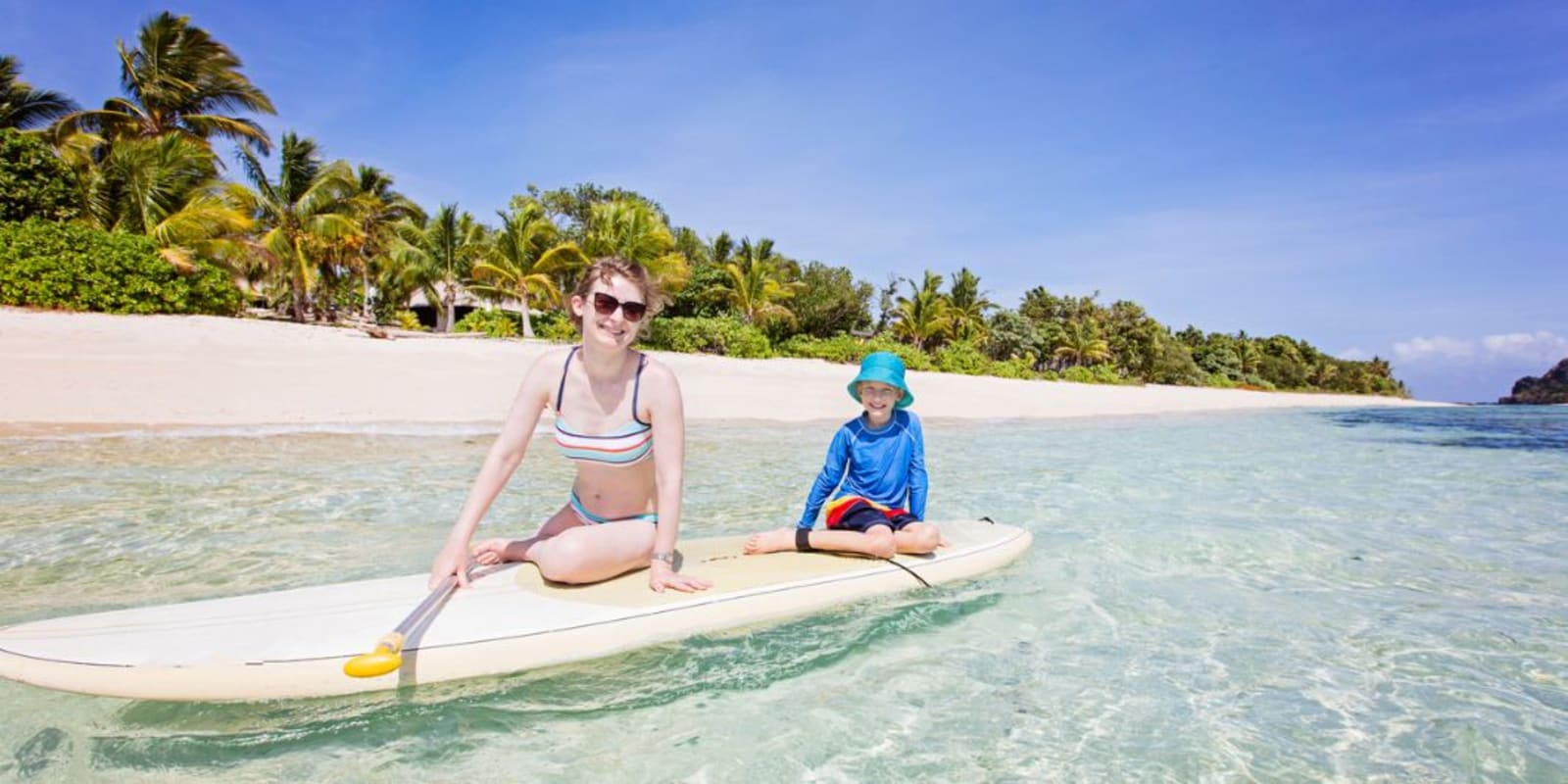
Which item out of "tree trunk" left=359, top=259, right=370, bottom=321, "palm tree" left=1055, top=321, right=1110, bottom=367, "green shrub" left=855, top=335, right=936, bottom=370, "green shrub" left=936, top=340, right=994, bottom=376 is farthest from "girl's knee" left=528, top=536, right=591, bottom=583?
"palm tree" left=1055, top=321, right=1110, bottom=367

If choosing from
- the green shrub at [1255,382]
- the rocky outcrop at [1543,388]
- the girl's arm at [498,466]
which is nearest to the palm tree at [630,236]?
the girl's arm at [498,466]

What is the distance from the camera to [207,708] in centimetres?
243

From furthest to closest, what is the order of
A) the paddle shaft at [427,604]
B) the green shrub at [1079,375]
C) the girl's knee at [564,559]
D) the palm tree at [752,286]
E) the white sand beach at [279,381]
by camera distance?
the green shrub at [1079,375]
the palm tree at [752,286]
the white sand beach at [279,381]
the girl's knee at [564,559]
the paddle shaft at [427,604]

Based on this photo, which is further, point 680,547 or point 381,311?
point 381,311

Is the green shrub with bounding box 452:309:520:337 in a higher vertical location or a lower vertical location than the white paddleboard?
higher

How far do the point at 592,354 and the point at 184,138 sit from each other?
2444 centimetres

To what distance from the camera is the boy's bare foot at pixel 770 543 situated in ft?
12.7

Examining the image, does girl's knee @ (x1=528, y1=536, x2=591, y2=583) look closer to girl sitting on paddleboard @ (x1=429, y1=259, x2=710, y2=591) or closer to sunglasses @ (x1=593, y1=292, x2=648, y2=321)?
girl sitting on paddleboard @ (x1=429, y1=259, x2=710, y2=591)

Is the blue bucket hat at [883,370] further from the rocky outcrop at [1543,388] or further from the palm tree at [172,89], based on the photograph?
the rocky outcrop at [1543,388]

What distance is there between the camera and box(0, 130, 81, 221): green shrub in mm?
15539

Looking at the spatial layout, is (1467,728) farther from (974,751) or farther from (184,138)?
(184,138)

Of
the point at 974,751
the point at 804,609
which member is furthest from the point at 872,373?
the point at 974,751

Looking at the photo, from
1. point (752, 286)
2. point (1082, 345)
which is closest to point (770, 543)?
point (752, 286)

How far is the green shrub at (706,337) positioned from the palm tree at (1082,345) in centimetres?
2427
